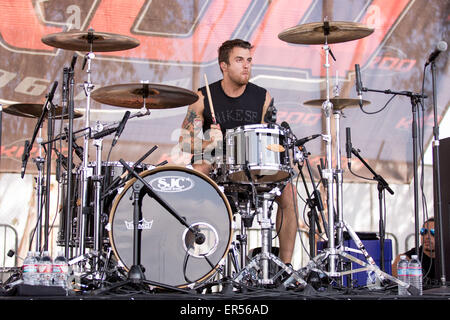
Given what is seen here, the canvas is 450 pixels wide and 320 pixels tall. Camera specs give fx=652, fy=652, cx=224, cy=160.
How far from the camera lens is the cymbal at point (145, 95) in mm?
4457

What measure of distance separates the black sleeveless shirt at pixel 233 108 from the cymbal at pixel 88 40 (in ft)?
2.45

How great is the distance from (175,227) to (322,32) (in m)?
1.76

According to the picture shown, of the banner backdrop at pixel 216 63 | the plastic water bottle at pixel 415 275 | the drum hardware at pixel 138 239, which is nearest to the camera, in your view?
the drum hardware at pixel 138 239

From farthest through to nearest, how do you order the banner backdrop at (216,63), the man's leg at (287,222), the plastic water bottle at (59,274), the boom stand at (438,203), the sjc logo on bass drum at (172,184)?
the banner backdrop at (216,63)
the man's leg at (287,222)
the boom stand at (438,203)
the sjc logo on bass drum at (172,184)
the plastic water bottle at (59,274)

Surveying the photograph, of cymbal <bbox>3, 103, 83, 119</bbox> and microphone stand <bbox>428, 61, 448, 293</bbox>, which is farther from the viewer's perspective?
cymbal <bbox>3, 103, 83, 119</bbox>

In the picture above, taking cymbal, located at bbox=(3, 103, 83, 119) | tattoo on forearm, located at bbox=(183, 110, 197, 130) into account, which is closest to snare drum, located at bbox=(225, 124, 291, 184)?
tattoo on forearm, located at bbox=(183, 110, 197, 130)

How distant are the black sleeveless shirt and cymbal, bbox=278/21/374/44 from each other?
592mm

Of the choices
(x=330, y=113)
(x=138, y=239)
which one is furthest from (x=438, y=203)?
(x=138, y=239)

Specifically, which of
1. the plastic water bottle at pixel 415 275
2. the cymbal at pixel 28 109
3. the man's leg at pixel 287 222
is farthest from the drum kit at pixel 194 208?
the cymbal at pixel 28 109

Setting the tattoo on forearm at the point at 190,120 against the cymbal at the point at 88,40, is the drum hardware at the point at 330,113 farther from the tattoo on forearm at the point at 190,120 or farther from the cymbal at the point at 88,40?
the cymbal at the point at 88,40

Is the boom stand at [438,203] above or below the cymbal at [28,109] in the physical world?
below

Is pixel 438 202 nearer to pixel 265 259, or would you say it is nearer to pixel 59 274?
pixel 265 259

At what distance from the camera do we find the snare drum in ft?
13.5

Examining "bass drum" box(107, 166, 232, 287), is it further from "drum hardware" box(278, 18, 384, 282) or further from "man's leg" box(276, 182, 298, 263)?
"man's leg" box(276, 182, 298, 263)
